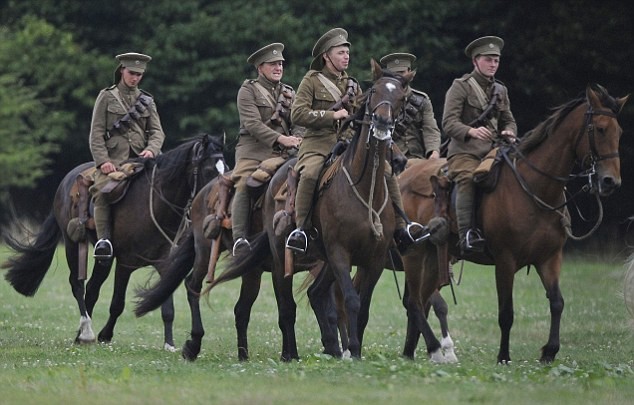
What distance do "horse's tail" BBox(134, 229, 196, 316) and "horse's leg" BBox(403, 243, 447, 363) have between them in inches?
104

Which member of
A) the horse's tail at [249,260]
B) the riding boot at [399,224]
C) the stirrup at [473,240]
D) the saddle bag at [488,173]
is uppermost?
the saddle bag at [488,173]

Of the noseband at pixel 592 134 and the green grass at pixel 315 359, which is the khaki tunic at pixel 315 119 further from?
the noseband at pixel 592 134

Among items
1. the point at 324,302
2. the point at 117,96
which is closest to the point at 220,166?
the point at 117,96

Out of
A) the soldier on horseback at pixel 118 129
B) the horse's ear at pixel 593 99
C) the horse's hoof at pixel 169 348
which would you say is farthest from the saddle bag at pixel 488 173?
the soldier on horseback at pixel 118 129

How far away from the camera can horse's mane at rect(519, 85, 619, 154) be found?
601 inches

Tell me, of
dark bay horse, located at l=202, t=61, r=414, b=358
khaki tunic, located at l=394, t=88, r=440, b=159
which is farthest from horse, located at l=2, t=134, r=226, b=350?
dark bay horse, located at l=202, t=61, r=414, b=358

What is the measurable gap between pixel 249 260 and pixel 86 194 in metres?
4.53

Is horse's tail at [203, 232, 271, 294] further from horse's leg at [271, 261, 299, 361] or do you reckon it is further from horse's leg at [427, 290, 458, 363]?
horse's leg at [427, 290, 458, 363]

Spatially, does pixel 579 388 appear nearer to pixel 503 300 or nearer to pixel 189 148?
pixel 503 300

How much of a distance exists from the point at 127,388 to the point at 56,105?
3873cm

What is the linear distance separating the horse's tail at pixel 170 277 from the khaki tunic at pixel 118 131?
2.28 metres

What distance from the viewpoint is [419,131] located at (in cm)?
1920

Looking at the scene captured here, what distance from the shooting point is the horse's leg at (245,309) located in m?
16.0

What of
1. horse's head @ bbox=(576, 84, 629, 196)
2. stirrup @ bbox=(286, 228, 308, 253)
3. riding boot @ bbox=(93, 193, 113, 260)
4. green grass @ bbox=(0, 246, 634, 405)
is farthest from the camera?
riding boot @ bbox=(93, 193, 113, 260)
